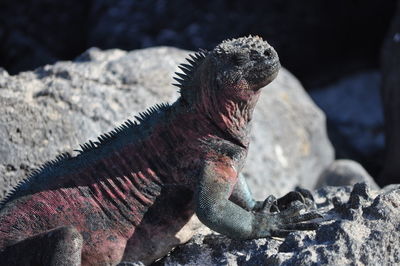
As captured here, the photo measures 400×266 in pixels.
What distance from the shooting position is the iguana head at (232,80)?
4027mm

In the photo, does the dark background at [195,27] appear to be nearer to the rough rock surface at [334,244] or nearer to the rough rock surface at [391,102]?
the rough rock surface at [391,102]

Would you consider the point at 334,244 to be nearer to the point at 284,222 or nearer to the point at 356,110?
the point at 284,222

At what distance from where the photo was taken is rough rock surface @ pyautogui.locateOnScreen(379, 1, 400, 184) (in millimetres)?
8031

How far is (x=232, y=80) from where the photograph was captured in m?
4.02

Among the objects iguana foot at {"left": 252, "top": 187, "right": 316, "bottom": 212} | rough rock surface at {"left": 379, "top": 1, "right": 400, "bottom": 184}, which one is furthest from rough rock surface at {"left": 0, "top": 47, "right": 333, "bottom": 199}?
iguana foot at {"left": 252, "top": 187, "right": 316, "bottom": 212}

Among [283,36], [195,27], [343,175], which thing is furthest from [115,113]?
[283,36]

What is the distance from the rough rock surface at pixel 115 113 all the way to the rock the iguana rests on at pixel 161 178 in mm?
1114

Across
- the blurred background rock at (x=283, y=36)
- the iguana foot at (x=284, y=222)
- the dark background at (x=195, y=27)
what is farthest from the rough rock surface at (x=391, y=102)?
the iguana foot at (x=284, y=222)

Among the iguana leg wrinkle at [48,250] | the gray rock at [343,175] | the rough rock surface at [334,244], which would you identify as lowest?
the gray rock at [343,175]

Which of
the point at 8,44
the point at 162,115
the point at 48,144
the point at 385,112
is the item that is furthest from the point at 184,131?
the point at 8,44

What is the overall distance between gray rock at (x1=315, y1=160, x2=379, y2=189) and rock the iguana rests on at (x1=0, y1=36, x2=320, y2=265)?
278 cm

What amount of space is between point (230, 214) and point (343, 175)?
327 cm

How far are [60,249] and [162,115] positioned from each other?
3.04 feet

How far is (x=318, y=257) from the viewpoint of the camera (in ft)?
11.7
